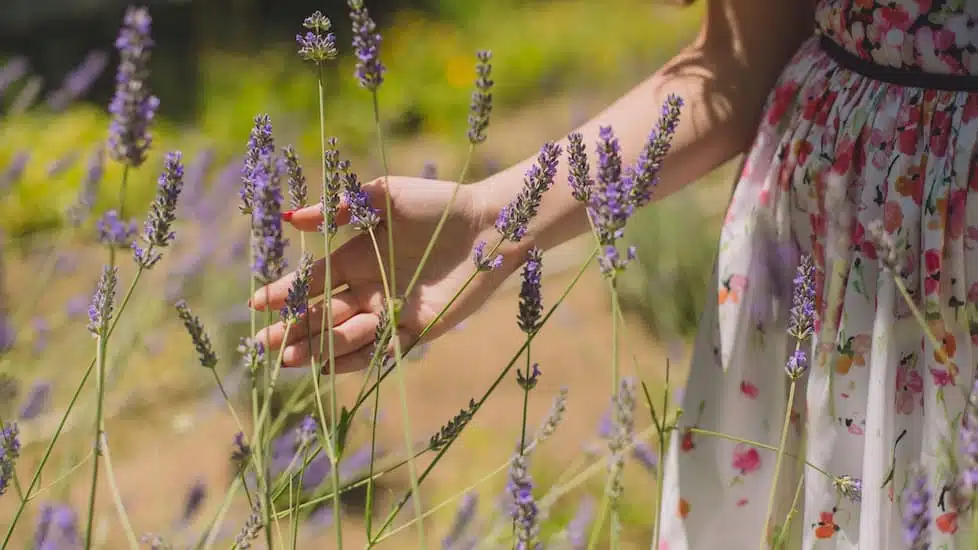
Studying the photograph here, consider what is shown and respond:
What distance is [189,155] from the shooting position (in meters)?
3.74

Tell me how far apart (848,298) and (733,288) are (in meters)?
0.17

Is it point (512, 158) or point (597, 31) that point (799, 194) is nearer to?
point (512, 158)

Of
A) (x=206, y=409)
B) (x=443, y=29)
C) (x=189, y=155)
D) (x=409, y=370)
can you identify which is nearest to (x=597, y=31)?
(x=443, y=29)

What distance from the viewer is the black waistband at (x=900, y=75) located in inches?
42.4

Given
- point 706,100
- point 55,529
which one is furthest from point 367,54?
point 55,529

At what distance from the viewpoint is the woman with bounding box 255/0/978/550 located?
1061mm

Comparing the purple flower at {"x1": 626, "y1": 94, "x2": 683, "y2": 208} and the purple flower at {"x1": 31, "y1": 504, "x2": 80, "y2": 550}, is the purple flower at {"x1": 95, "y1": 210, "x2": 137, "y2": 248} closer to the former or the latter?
the purple flower at {"x1": 626, "y1": 94, "x2": 683, "y2": 208}

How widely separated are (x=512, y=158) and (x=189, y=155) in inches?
49.1

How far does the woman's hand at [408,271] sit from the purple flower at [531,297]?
0.78ft

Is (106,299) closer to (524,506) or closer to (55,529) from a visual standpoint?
(524,506)

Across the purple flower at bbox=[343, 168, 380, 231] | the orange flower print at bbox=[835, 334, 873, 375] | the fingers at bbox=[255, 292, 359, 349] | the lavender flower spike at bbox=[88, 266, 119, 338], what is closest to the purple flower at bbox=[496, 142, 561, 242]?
the purple flower at bbox=[343, 168, 380, 231]

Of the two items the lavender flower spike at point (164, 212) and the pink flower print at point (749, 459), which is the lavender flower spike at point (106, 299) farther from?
the pink flower print at point (749, 459)

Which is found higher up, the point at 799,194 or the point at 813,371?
the point at 799,194

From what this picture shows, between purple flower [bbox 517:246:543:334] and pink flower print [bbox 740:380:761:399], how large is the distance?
51 cm
